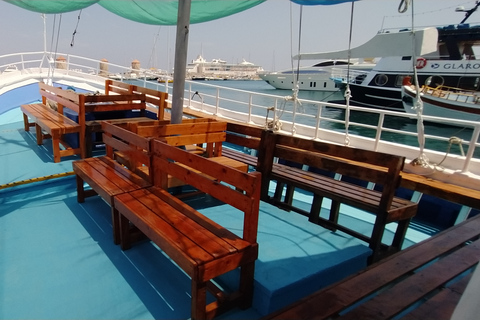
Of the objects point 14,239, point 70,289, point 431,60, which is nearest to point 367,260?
point 70,289

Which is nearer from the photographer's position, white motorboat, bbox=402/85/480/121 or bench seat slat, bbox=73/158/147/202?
bench seat slat, bbox=73/158/147/202

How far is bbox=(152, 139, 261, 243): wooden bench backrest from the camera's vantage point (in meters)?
1.92

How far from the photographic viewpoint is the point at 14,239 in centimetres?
284

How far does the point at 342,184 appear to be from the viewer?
3234 mm

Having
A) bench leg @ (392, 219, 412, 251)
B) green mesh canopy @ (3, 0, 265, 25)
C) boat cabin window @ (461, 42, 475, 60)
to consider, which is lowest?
bench leg @ (392, 219, 412, 251)

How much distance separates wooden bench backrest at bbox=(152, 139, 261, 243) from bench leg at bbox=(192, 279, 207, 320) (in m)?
0.43

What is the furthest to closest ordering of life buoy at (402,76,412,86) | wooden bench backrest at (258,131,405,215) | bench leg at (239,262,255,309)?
life buoy at (402,76,412,86)
wooden bench backrest at (258,131,405,215)
bench leg at (239,262,255,309)

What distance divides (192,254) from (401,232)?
208 cm

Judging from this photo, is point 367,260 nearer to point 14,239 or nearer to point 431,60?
point 14,239

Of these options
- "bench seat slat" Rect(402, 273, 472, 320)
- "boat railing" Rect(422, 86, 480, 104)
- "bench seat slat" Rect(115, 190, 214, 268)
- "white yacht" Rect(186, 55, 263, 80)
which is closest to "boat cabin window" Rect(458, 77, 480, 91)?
"boat railing" Rect(422, 86, 480, 104)

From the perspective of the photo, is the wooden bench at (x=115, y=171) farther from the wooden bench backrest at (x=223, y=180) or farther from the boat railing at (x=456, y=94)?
the boat railing at (x=456, y=94)

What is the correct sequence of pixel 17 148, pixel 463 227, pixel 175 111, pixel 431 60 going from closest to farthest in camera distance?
pixel 463 227 → pixel 175 111 → pixel 17 148 → pixel 431 60

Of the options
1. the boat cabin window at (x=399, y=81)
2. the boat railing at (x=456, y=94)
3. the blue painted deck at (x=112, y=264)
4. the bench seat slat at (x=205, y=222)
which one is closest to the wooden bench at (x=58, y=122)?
the blue painted deck at (x=112, y=264)

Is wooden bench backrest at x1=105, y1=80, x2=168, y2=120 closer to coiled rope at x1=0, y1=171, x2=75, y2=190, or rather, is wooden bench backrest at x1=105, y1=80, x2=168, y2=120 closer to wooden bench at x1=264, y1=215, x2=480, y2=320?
coiled rope at x1=0, y1=171, x2=75, y2=190
